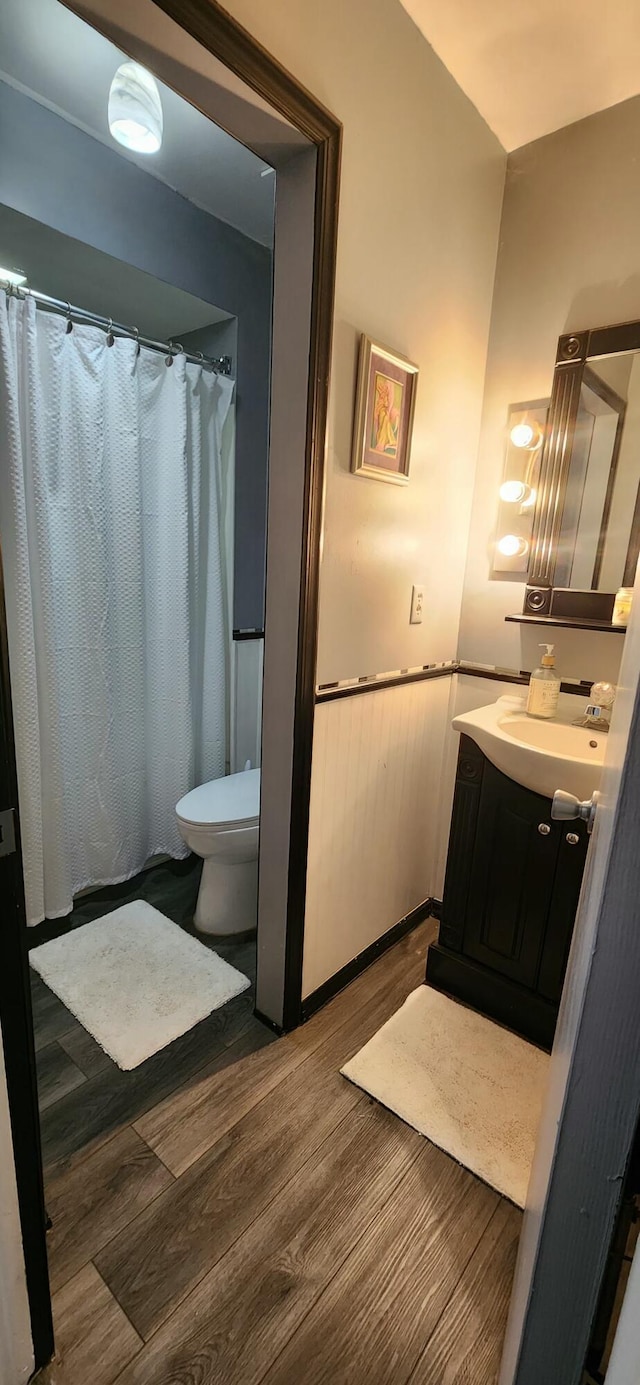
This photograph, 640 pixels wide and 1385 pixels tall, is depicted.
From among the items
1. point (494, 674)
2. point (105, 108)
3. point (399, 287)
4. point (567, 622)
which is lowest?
point (494, 674)

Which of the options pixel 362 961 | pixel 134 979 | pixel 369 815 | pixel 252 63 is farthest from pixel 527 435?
pixel 134 979

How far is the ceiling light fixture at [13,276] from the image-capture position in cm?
169

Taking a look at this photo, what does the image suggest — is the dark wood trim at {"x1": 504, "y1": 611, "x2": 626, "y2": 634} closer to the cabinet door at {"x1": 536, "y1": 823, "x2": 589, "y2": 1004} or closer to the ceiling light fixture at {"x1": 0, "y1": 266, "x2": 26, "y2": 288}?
the cabinet door at {"x1": 536, "y1": 823, "x2": 589, "y2": 1004}

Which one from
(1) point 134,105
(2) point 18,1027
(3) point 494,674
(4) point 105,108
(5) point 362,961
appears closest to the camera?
(2) point 18,1027

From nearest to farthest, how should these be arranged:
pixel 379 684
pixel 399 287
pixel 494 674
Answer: pixel 399 287, pixel 379 684, pixel 494 674

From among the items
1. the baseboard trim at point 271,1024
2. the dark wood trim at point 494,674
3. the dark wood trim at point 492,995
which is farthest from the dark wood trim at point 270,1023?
the dark wood trim at point 494,674

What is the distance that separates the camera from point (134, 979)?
72.5 inches

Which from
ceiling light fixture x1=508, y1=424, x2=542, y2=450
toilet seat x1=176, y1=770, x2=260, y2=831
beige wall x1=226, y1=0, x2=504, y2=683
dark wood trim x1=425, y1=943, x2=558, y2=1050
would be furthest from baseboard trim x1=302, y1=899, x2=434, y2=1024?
ceiling light fixture x1=508, y1=424, x2=542, y2=450

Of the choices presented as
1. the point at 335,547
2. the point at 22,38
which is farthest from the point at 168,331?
the point at 335,547

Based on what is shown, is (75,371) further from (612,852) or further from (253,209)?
(612,852)

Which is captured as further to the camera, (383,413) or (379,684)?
(379,684)

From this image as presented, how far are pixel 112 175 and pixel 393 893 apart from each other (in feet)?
8.01

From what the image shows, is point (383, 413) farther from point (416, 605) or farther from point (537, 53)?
point (537, 53)

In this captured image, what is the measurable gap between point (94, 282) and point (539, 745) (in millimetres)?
2089
